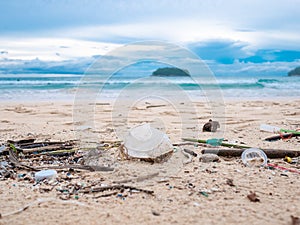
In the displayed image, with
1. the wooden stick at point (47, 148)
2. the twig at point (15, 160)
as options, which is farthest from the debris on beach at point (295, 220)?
the wooden stick at point (47, 148)

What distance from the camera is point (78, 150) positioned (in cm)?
405

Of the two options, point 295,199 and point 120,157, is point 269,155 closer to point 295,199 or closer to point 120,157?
point 295,199

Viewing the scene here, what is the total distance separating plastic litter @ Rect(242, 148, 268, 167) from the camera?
3383 mm

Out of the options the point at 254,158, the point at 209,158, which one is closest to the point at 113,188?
the point at 209,158

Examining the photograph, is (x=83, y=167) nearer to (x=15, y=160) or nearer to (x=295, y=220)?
(x=15, y=160)

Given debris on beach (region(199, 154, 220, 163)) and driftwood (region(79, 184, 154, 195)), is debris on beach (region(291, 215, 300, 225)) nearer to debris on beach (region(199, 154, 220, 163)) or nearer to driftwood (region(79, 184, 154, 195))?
driftwood (region(79, 184, 154, 195))

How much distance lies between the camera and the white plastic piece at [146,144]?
342 centimetres

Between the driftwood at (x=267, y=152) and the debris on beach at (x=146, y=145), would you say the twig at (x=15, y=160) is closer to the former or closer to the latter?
the debris on beach at (x=146, y=145)

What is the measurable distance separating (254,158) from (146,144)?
1181 millimetres

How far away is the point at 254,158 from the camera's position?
3441 mm

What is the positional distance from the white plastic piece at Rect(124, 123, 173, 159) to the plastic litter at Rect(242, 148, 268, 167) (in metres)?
0.82

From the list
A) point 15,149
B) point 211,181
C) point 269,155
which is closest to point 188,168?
point 211,181

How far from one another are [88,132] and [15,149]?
1736 millimetres

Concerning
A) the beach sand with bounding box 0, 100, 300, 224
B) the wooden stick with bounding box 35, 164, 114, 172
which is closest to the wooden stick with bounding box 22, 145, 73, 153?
the wooden stick with bounding box 35, 164, 114, 172
